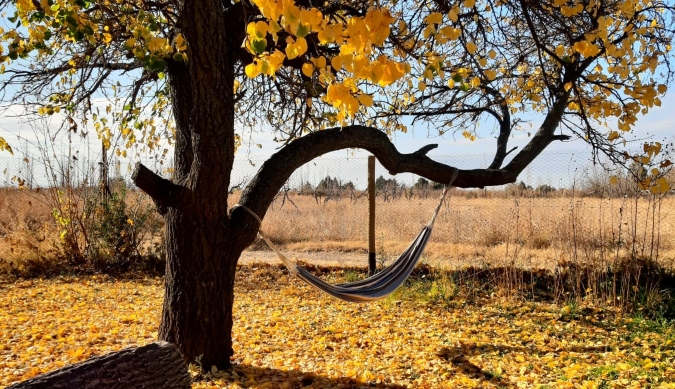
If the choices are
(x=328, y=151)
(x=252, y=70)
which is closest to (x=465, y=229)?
(x=328, y=151)

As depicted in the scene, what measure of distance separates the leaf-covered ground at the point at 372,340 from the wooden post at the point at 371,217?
2.31 ft

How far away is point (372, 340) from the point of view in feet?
11.4

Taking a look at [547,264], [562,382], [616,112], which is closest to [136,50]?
[616,112]

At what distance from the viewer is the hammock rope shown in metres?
2.72

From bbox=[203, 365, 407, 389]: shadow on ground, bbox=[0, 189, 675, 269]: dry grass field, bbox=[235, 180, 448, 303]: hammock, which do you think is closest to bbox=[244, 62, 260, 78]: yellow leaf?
bbox=[235, 180, 448, 303]: hammock

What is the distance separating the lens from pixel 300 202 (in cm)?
939

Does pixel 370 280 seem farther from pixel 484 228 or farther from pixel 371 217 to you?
pixel 484 228

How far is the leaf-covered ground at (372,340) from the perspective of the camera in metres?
2.80

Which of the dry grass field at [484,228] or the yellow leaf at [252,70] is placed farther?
the dry grass field at [484,228]

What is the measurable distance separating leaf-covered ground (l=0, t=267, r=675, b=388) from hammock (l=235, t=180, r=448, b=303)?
39cm

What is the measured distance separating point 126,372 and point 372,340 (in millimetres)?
1854

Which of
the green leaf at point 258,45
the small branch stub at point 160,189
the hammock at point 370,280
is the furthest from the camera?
the hammock at point 370,280

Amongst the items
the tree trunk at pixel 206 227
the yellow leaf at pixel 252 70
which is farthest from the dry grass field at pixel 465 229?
the yellow leaf at pixel 252 70

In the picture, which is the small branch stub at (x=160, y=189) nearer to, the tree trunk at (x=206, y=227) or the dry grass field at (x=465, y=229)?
the tree trunk at (x=206, y=227)
